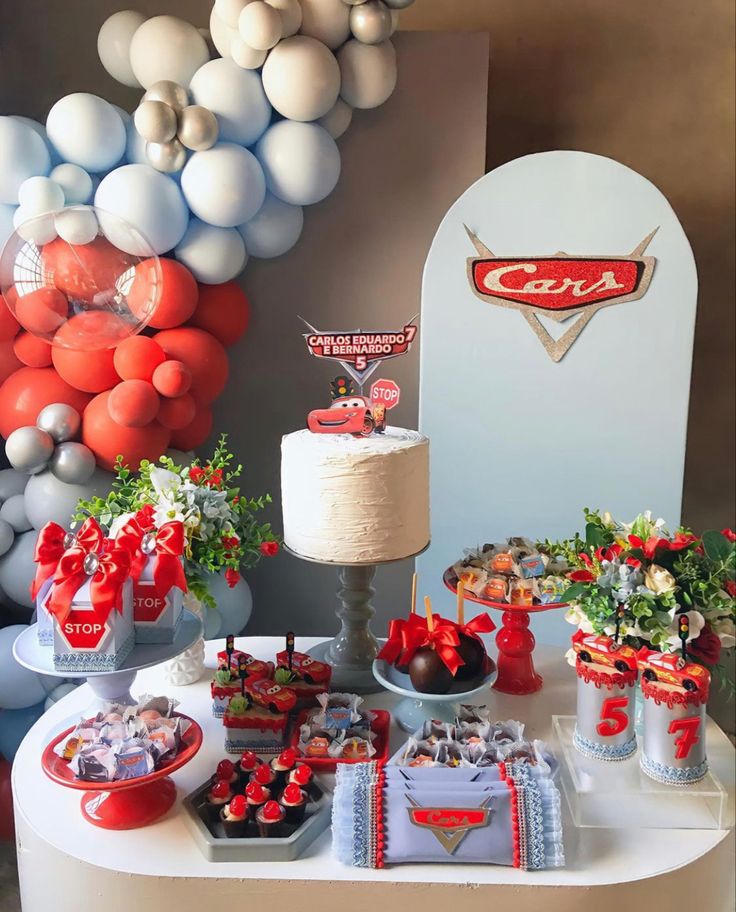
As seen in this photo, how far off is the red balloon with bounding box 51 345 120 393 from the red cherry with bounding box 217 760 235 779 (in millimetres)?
1191

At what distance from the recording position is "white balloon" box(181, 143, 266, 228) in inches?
84.3

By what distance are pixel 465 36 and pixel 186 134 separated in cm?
97

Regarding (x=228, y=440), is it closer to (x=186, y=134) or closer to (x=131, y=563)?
(x=186, y=134)

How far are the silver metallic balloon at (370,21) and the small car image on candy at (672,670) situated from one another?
67.1 inches

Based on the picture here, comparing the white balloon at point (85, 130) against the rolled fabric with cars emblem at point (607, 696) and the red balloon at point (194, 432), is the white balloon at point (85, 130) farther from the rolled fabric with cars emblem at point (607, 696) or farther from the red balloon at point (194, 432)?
the rolled fabric with cars emblem at point (607, 696)

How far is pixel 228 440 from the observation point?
2859mm

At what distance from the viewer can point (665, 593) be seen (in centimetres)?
136

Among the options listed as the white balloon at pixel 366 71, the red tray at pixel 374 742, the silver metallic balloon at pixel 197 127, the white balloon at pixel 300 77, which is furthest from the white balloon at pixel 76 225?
the red tray at pixel 374 742

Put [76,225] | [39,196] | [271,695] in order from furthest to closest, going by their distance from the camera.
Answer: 1. [39,196]
2. [76,225]
3. [271,695]

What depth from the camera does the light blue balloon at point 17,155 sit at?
207cm

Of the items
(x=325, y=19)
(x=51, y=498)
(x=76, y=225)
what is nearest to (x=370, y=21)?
(x=325, y=19)

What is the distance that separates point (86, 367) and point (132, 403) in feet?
0.58

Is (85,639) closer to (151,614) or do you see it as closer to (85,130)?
(151,614)

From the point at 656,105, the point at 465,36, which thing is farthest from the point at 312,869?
the point at 656,105
